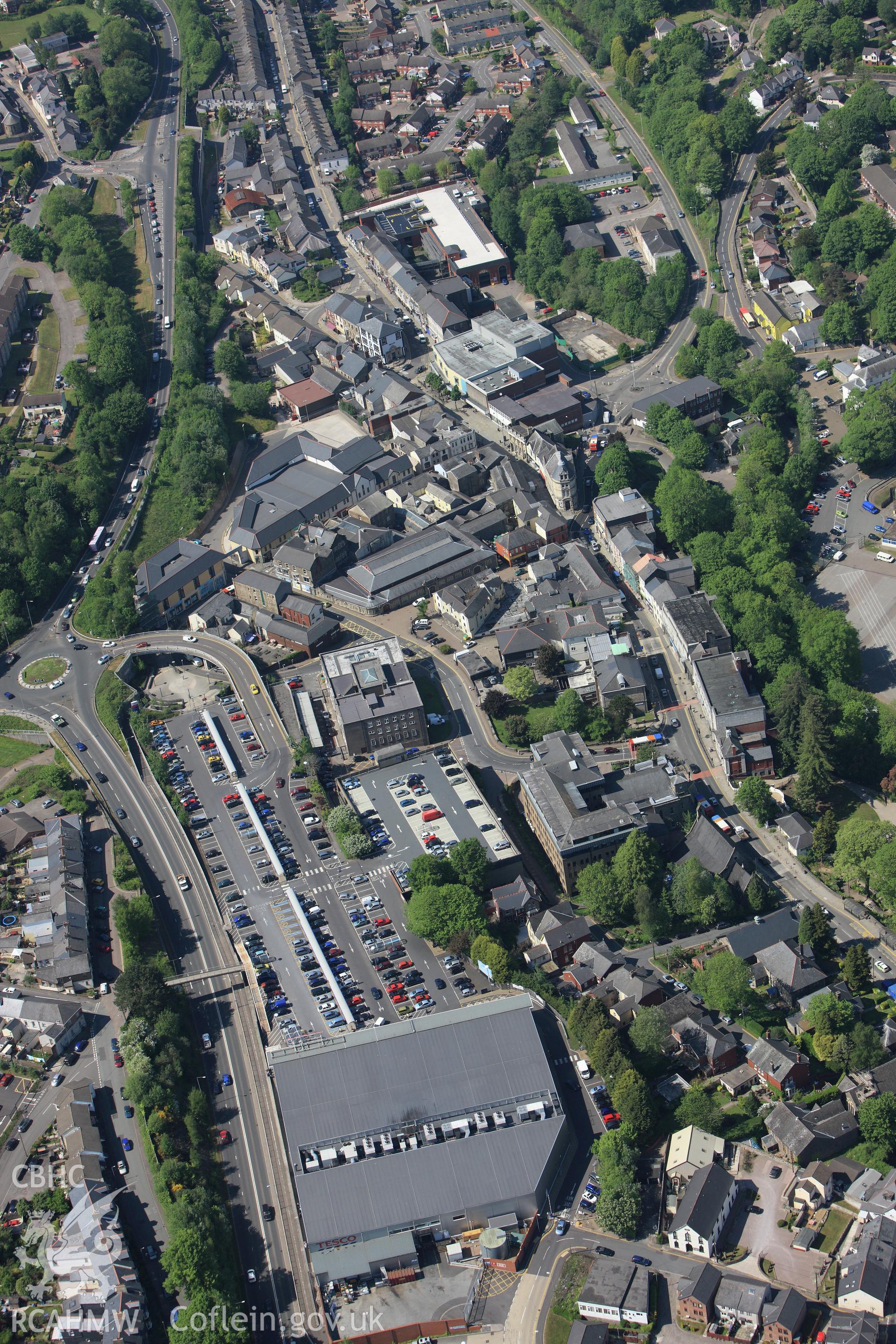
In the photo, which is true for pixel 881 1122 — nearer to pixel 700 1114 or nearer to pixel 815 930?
pixel 700 1114

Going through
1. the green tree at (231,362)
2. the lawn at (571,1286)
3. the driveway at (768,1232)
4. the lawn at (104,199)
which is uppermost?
the lawn at (104,199)

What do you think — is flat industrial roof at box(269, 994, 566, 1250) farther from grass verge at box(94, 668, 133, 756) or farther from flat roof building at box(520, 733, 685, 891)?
grass verge at box(94, 668, 133, 756)

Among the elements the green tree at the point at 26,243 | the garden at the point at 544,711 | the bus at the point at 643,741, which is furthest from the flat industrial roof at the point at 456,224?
the bus at the point at 643,741

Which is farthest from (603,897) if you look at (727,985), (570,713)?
(570,713)

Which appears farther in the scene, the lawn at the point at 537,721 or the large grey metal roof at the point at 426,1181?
the lawn at the point at 537,721

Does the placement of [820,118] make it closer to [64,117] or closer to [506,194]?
[506,194]

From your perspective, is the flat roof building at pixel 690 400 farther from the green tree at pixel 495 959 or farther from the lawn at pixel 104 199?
the lawn at pixel 104 199

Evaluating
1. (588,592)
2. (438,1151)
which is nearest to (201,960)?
(438,1151)
